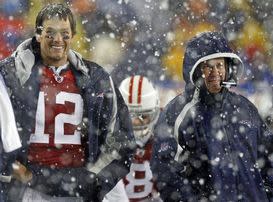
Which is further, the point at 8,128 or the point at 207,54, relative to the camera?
the point at 207,54

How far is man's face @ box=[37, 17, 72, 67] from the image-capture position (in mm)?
4953

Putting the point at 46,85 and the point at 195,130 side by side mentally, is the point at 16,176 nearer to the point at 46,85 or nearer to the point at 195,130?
the point at 46,85

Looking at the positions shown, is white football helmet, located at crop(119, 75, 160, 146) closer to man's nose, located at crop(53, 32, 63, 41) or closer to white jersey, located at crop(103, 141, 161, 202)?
white jersey, located at crop(103, 141, 161, 202)

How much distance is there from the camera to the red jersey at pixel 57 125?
4949 mm

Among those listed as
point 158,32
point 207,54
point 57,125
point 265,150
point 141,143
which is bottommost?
point 141,143

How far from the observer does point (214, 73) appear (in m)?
4.98

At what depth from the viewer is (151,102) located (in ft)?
22.7

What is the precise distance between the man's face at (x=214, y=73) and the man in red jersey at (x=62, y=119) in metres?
0.59

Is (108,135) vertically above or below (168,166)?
above

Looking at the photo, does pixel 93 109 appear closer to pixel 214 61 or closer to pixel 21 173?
pixel 21 173

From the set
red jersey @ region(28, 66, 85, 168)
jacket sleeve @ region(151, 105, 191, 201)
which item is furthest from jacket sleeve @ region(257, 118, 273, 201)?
red jersey @ region(28, 66, 85, 168)

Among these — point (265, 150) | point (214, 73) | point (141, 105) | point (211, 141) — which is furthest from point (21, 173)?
point (141, 105)

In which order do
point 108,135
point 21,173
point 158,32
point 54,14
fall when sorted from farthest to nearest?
point 158,32 < point 108,135 < point 54,14 < point 21,173

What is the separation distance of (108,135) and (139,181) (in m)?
1.46
